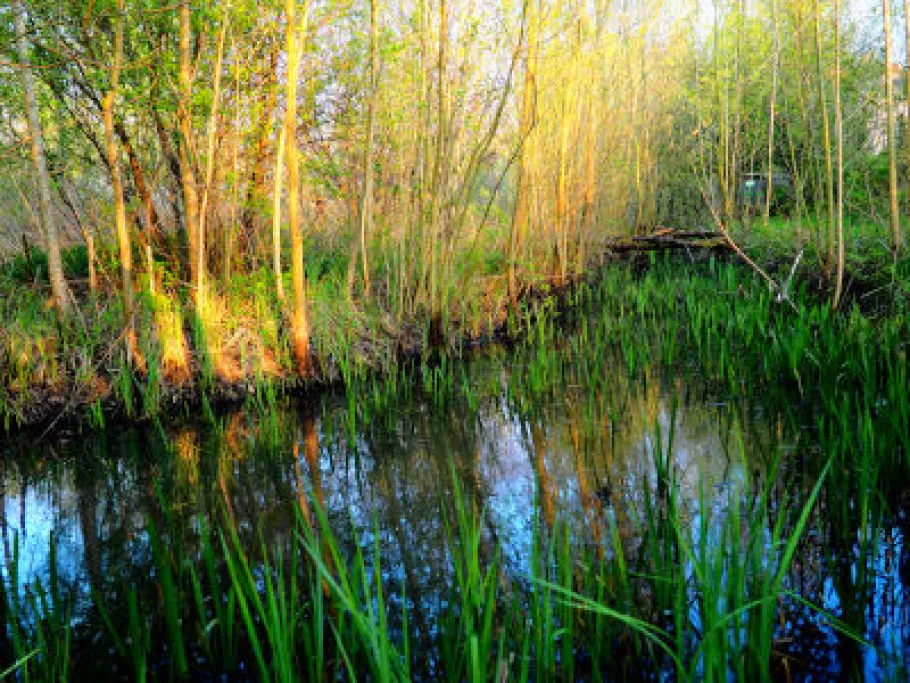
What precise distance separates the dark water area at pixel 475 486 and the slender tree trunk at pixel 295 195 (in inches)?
17.4

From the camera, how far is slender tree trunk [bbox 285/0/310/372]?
14.9ft

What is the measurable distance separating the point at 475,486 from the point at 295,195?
8.41ft

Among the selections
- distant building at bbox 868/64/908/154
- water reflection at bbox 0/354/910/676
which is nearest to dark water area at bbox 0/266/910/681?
water reflection at bbox 0/354/910/676

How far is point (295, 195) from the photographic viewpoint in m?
4.74

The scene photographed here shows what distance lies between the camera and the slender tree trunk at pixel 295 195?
454 cm

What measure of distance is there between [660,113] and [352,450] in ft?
28.8

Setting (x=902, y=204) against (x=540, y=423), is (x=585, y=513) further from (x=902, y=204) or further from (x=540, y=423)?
(x=902, y=204)

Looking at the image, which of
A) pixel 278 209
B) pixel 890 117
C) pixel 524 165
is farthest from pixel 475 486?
pixel 524 165

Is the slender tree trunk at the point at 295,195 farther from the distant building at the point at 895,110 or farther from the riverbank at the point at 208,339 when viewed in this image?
the distant building at the point at 895,110

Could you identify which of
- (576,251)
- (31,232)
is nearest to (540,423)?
(576,251)

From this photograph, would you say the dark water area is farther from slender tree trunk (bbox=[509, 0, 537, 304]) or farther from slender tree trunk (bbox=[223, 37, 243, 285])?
slender tree trunk (bbox=[509, 0, 537, 304])

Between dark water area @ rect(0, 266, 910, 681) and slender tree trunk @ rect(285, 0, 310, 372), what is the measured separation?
44 centimetres

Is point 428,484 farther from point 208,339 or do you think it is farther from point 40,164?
point 40,164


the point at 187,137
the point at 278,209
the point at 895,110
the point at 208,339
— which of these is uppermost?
the point at 895,110
